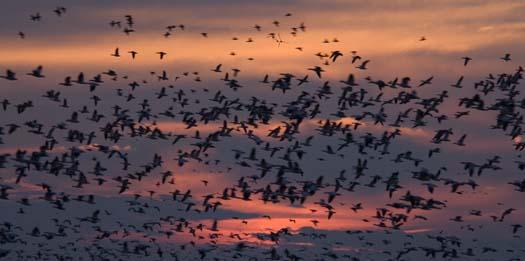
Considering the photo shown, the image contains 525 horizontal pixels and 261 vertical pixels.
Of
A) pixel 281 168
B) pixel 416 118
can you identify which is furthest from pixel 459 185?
pixel 281 168

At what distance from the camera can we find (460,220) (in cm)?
8738

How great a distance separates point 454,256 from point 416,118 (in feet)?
38.3

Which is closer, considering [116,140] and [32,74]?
[32,74]

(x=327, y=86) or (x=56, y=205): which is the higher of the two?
(x=327, y=86)

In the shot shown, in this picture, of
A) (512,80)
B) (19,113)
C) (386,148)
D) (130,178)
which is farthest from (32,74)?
(512,80)

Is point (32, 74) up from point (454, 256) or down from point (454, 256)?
up

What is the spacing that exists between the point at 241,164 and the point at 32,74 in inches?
568

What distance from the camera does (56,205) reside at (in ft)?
296

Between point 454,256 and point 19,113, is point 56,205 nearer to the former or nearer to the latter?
point 19,113

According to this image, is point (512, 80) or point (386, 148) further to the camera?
point (386, 148)

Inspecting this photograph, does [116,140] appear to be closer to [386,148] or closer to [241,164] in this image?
[241,164]

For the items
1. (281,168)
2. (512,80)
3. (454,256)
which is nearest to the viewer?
(512,80)

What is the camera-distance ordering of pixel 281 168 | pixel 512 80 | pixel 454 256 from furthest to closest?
pixel 454 256 → pixel 281 168 → pixel 512 80

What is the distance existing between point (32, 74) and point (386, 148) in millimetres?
20478
